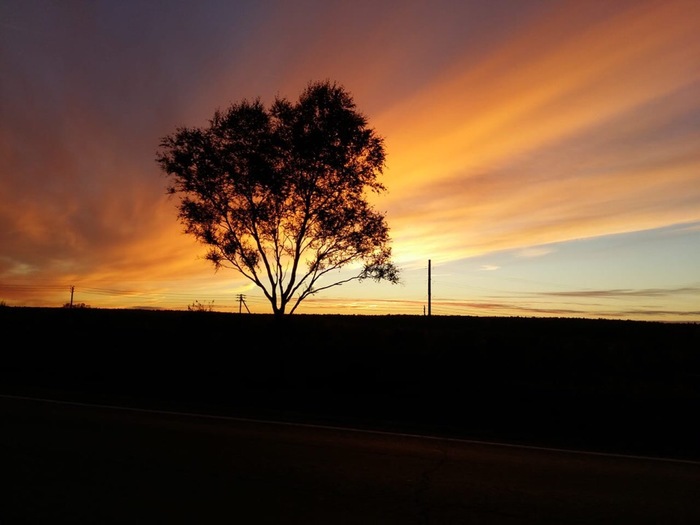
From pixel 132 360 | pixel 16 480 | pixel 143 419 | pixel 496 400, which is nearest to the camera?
pixel 16 480

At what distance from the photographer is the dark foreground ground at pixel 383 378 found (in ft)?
39.4

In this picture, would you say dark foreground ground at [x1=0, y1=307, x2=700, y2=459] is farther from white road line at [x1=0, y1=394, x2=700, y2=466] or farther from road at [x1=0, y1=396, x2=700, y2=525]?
road at [x1=0, y1=396, x2=700, y2=525]

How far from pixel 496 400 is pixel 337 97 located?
49.2 ft

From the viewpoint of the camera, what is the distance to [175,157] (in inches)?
963

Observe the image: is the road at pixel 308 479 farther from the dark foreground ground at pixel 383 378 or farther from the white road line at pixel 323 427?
the dark foreground ground at pixel 383 378

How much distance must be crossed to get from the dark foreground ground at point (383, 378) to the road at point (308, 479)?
189cm

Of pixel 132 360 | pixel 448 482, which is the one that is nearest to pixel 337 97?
pixel 132 360

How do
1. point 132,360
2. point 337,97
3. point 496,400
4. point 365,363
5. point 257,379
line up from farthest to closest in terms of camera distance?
point 337,97 < point 132,360 < point 365,363 < point 257,379 < point 496,400

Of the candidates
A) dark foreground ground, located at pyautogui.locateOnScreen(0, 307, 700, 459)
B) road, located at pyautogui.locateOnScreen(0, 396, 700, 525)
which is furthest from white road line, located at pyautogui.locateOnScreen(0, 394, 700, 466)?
dark foreground ground, located at pyautogui.locateOnScreen(0, 307, 700, 459)

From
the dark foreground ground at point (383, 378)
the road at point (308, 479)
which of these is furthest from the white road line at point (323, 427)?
the dark foreground ground at point (383, 378)

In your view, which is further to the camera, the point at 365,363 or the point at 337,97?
the point at 337,97

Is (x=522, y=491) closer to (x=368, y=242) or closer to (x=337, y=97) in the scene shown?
(x=368, y=242)

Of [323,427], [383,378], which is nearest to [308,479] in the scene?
[323,427]

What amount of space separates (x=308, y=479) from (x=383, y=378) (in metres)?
10.8
